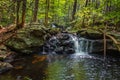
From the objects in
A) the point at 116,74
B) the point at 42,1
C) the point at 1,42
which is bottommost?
the point at 116,74

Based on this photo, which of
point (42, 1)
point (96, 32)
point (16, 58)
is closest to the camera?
point (16, 58)

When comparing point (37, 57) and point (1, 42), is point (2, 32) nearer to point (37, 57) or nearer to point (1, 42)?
point (1, 42)

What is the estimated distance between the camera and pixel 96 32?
28.1 meters

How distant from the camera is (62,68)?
1952cm

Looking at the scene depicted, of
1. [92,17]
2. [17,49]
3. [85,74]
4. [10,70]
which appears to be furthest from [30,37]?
[92,17]

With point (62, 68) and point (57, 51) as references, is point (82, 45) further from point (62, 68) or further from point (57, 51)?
point (62, 68)

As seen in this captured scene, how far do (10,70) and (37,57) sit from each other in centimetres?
532

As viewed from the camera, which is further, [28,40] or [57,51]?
[57,51]

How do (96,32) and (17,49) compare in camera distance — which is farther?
(96,32)

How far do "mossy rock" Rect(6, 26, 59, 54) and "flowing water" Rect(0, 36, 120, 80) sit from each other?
43.4 inches

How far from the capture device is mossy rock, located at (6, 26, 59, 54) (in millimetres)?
23747

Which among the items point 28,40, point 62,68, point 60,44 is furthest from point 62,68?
point 60,44

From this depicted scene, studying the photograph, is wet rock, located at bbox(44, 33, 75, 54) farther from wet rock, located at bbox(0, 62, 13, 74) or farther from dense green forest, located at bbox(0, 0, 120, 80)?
wet rock, located at bbox(0, 62, 13, 74)

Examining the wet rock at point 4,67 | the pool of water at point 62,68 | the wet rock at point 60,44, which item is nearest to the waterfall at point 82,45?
the wet rock at point 60,44
